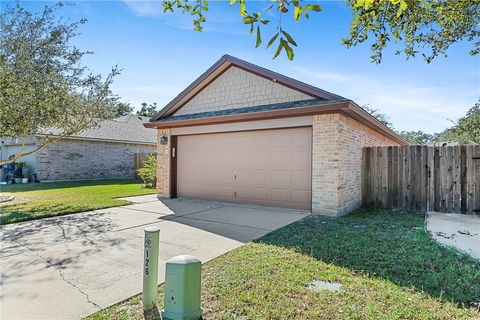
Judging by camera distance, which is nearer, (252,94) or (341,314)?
(341,314)

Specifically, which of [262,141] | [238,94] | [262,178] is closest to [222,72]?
[238,94]

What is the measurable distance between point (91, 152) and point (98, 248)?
1604 centimetres

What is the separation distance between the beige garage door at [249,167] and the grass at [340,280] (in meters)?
3.07

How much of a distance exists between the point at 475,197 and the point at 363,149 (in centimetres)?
319

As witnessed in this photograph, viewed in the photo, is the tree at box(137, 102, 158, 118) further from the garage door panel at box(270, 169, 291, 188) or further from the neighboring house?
the garage door panel at box(270, 169, 291, 188)

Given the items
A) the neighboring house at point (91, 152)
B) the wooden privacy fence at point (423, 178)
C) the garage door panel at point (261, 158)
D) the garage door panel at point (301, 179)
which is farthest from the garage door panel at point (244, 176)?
the neighboring house at point (91, 152)

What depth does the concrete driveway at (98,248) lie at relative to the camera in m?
3.29

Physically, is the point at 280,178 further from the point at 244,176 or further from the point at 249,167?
the point at 244,176

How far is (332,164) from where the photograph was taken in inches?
304

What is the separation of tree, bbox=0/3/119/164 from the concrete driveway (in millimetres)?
3494

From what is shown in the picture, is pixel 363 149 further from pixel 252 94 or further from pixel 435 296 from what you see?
pixel 435 296

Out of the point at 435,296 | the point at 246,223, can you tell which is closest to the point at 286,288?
the point at 435,296

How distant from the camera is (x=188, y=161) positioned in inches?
438

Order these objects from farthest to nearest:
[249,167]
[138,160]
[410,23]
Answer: [138,160], [249,167], [410,23]
